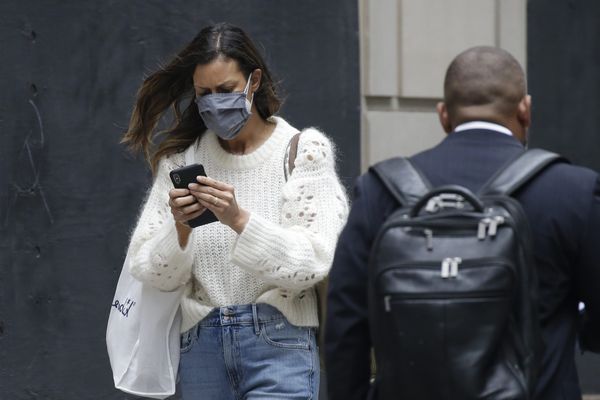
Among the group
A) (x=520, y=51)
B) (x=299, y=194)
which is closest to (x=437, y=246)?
(x=299, y=194)

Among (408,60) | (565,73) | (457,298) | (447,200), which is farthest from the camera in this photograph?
(565,73)

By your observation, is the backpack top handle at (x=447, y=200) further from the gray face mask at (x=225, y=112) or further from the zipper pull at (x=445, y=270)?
the gray face mask at (x=225, y=112)

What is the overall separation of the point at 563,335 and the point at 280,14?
4.45 meters

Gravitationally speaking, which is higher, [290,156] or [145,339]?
[290,156]

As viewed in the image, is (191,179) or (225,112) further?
(225,112)

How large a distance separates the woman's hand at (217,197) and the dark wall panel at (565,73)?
191 inches

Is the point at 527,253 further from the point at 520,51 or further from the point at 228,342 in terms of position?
the point at 520,51

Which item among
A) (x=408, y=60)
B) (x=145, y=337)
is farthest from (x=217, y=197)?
(x=408, y=60)

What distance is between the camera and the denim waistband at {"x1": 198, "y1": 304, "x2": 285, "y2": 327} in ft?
13.5

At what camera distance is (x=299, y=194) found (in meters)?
4.17

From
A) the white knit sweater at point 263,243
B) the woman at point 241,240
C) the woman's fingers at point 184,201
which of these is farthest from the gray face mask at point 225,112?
the woman's fingers at point 184,201

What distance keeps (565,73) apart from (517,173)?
224 inches

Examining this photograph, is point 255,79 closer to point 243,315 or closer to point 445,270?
point 243,315

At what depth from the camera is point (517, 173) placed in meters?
3.07
